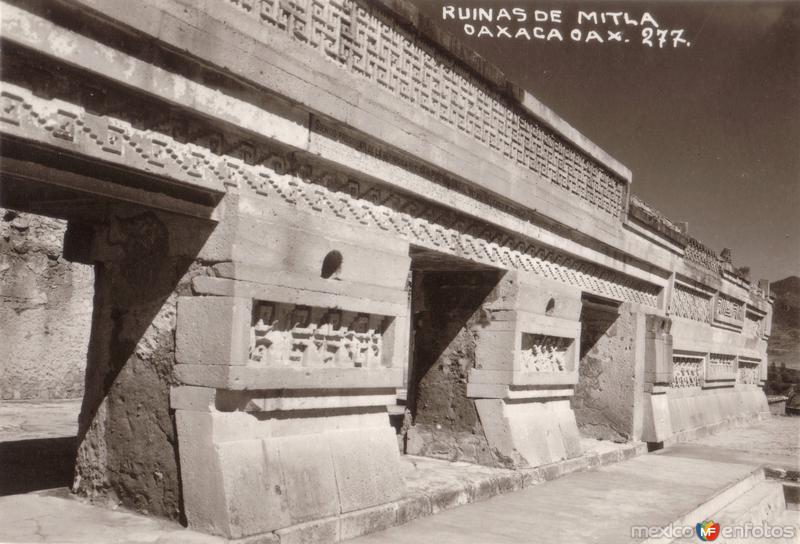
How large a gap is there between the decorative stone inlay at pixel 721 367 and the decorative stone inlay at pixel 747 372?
49 centimetres

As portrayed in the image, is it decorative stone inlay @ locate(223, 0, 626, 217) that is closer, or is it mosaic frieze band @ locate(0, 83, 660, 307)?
mosaic frieze band @ locate(0, 83, 660, 307)

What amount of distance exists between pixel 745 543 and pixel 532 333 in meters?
2.27

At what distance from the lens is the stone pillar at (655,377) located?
9109mm

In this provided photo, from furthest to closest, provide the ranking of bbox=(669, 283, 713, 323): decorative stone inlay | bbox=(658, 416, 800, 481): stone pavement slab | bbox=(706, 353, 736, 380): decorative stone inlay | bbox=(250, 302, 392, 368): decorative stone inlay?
1. bbox=(706, 353, 736, 380): decorative stone inlay
2. bbox=(669, 283, 713, 323): decorative stone inlay
3. bbox=(658, 416, 800, 481): stone pavement slab
4. bbox=(250, 302, 392, 368): decorative stone inlay

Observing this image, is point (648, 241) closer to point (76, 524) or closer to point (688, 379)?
point (688, 379)

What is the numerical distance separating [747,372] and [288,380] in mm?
13856

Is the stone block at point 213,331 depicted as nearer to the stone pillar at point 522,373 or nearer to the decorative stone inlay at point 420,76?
the decorative stone inlay at point 420,76

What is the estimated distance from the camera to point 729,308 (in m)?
14.0

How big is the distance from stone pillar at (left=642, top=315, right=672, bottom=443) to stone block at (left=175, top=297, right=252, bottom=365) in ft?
22.0

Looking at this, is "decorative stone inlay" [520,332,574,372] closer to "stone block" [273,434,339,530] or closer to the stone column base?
the stone column base

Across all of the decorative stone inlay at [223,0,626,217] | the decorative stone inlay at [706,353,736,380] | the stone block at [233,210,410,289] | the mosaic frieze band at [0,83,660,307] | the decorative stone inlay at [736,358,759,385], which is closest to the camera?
the mosaic frieze band at [0,83,660,307]

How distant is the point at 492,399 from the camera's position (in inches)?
243

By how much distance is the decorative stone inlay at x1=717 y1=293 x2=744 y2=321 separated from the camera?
13203 mm

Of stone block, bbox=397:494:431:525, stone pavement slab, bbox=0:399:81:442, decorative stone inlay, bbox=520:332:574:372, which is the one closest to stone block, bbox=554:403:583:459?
decorative stone inlay, bbox=520:332:574:372
